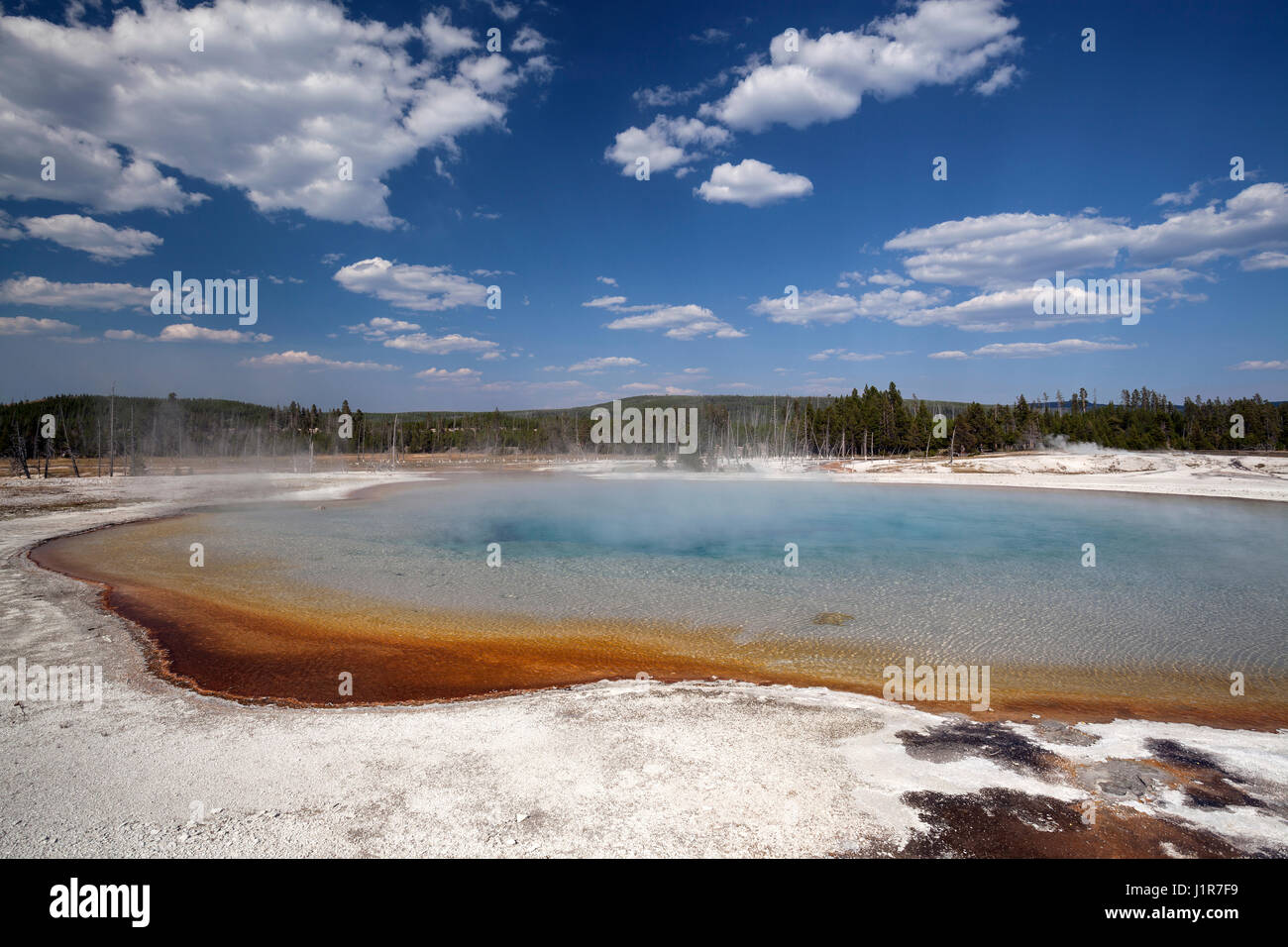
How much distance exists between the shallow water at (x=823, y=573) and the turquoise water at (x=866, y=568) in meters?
0.07

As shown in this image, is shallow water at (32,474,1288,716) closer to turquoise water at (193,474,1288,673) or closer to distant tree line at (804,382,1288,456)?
turquoise water at (193,474,1288,673)

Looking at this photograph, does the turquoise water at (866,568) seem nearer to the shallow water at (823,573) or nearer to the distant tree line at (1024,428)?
the shallow water at (823,573)

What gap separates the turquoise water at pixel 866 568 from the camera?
1077cm

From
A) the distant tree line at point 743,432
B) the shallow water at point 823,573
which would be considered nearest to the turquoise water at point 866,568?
the shallow water at point 823,573

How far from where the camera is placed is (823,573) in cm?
1567

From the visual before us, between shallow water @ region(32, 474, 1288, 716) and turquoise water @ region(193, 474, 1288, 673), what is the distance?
73 millimetres

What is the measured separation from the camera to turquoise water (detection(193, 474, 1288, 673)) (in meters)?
10.8

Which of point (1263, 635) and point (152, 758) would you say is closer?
point (152, 758)

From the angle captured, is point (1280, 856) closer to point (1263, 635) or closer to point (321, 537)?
point (1263, 635)

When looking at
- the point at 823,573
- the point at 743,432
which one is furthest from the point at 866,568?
the point at 743,432

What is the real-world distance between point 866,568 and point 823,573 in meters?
1.55
